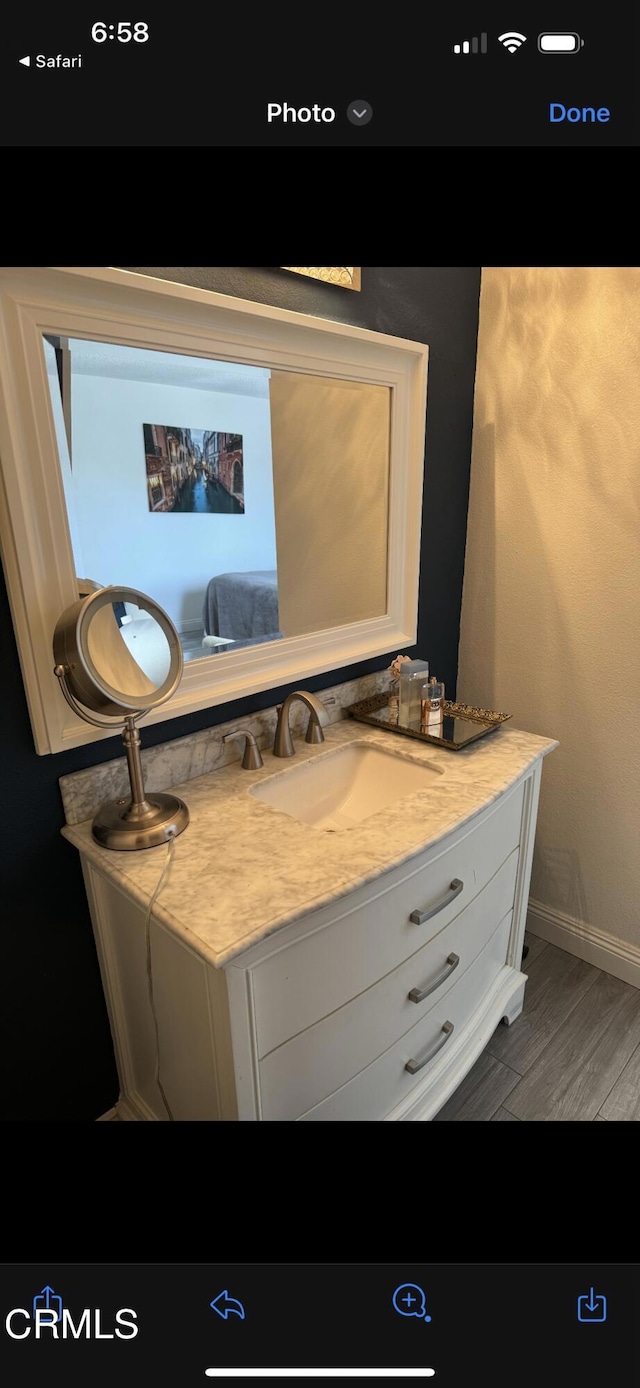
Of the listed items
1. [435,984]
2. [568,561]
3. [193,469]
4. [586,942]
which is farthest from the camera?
[586,942]

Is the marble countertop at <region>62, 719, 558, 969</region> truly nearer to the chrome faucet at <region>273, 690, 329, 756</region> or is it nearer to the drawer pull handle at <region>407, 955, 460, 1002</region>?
the chrome faucet at <region>273, 690, 329, 756</region>

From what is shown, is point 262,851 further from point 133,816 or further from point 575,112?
point 575,112

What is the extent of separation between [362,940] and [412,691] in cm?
69

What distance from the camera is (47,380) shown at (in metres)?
0.96

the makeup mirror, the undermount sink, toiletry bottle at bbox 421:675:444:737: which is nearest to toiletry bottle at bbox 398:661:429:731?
toiletry bottle at bbox 421:675:444:737

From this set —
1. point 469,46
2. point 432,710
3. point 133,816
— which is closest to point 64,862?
point 133,816

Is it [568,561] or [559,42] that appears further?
[568,561]

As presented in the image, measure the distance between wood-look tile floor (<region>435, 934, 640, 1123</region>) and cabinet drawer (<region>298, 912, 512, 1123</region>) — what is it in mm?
185

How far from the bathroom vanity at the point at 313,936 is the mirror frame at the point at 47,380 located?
0.19 m

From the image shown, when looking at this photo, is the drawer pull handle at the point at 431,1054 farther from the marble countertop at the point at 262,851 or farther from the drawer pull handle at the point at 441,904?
the marble countertop at the point at 262,851

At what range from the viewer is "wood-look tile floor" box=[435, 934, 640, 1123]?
57.4 inches

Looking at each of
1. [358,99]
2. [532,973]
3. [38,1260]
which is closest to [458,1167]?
[38,1260]

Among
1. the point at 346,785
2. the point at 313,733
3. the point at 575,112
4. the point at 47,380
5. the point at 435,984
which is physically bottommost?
the point at 435,984

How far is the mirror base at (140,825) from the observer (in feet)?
3.49
